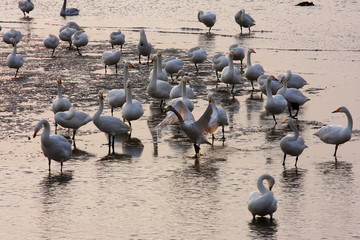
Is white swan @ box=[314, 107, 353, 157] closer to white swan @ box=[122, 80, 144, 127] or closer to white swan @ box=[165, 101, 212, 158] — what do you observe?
white swan @ box=[165, 101, 212, 158]

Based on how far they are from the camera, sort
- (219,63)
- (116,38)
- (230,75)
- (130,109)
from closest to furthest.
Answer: (130,109) < (230,75) < (219,63) < (116,38)

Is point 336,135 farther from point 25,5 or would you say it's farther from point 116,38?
point 25,5

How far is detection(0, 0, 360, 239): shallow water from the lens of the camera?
967 centimetres

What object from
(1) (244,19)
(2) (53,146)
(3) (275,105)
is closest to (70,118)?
(2) (53,146)

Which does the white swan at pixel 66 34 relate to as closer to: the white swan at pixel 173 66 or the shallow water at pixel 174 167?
the shallow water at pixel 174 167

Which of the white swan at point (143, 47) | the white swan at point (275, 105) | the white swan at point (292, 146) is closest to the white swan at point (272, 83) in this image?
the white swan at point (275, 105)

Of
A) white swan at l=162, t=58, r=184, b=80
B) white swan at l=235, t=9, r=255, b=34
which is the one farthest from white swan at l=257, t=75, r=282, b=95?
white swan at l=235, t=9, r=255, b=34

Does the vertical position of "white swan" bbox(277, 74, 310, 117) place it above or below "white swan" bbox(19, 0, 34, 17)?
below

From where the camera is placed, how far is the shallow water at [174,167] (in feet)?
31.7

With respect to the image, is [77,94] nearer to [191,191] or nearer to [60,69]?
[60,69]

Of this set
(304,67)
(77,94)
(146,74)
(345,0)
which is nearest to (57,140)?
(77,94)

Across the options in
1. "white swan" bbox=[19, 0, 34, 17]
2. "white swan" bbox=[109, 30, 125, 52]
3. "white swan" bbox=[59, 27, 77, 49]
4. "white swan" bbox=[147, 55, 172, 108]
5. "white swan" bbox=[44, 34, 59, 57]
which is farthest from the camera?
"white swan" bbox=[19, 0, 34, 17]

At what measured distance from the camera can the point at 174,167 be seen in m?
12.4

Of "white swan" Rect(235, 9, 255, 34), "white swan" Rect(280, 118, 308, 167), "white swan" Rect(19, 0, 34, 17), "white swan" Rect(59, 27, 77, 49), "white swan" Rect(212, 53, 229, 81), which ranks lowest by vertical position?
"white swan" Rect(280, 118, 308, 167)
